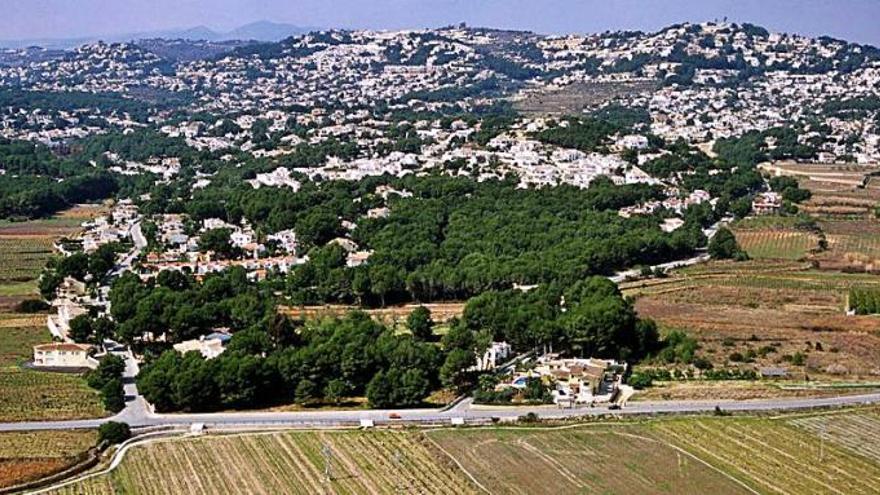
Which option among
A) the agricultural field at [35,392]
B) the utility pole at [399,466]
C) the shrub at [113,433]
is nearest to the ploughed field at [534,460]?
the utility pole at [399,466]

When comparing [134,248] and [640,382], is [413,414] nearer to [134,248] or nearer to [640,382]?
[640,382]

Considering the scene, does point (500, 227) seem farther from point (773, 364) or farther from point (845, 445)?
point (845, 445)

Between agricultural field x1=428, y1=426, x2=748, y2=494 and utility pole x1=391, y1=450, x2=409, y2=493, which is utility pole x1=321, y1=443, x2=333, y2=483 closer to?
utility pole x1=391, y1=450, x2=409, y2=493

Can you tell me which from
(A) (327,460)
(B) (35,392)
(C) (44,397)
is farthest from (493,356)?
(B) (35,392)

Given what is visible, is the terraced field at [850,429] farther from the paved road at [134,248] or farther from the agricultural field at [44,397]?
the paved road at [134,248]

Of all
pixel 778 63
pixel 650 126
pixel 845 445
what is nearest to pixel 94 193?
pixel 650 126

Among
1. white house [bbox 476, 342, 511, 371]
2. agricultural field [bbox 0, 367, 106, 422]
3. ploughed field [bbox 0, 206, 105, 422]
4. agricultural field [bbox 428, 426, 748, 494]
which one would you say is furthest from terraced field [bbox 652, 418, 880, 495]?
ploughed field [bbox 0, 206, 105, 422]
